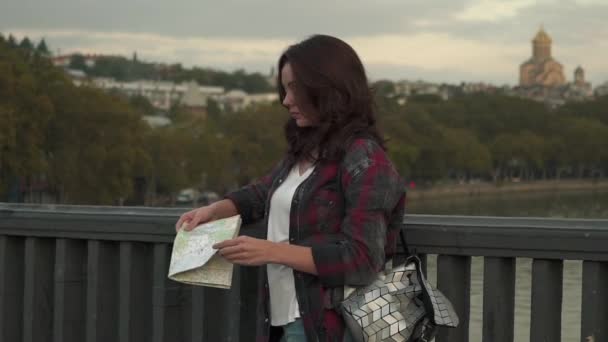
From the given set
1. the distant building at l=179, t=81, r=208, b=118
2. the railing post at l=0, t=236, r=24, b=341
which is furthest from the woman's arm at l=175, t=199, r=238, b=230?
the distant building at l=179, t=81, r=208, b=118

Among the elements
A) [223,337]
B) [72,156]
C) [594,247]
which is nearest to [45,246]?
[223,337]

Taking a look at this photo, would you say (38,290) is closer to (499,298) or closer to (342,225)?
(342,225)

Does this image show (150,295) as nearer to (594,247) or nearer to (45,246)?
(45,246)

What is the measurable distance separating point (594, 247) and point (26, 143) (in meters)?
41.8

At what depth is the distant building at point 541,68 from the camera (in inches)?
6358

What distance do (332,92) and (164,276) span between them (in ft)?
3.02

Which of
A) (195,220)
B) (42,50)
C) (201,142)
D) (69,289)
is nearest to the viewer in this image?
(195,220)

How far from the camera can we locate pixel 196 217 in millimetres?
2941

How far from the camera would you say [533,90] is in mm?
156000

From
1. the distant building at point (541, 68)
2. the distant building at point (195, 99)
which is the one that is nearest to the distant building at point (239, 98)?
the distant building at point (195, 99)

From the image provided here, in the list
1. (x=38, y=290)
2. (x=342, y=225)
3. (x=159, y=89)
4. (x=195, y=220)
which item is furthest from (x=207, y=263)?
(x=159, y=89)

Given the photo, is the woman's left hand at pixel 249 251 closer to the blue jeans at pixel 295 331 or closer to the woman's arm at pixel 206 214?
the blue jeans at pixel 295 331

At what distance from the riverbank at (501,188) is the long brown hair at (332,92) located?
236 feet

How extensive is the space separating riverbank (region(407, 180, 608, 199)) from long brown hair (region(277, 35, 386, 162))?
71880 mm
